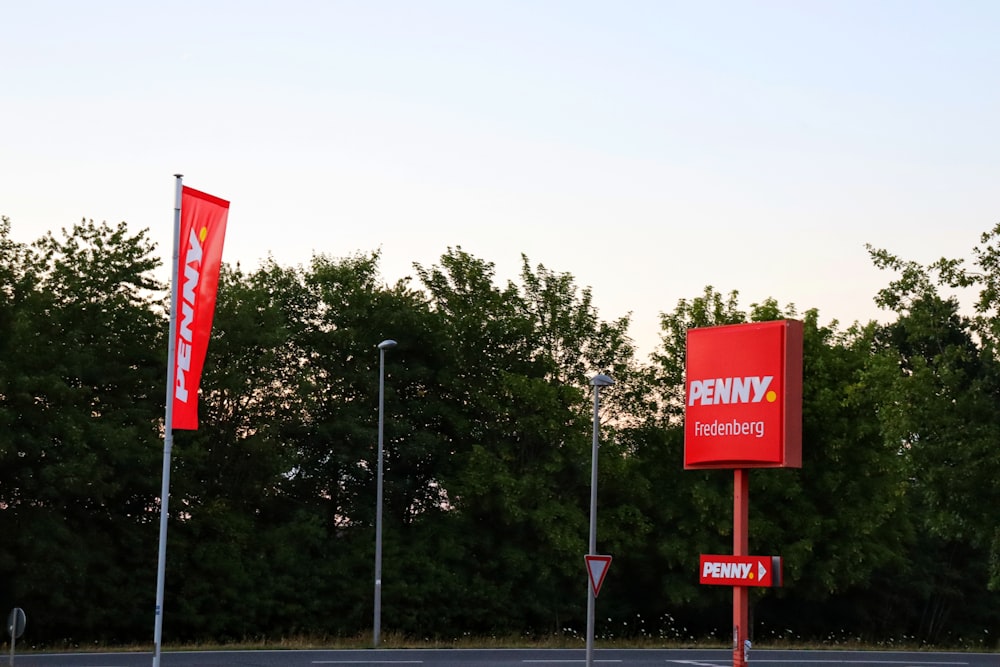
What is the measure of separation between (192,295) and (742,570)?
956 centimetres

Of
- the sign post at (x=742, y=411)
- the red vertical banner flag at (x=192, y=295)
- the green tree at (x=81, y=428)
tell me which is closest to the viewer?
the sign post at (x=742, y=411)

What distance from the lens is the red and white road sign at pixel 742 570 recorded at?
1970cm

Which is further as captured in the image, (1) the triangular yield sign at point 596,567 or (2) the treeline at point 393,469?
(2) the treeline at point 393,469

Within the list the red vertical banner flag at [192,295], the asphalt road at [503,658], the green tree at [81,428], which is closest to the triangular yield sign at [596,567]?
the asphalt road at [503,658]

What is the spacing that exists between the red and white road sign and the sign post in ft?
0.05

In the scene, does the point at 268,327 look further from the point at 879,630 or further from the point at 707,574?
the point at 879,630

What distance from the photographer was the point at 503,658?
32.7 m

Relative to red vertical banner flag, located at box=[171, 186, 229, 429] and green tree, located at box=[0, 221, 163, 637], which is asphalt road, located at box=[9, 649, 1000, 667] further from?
red vertical banner flag, located at box=[171, 186, 229, 429]

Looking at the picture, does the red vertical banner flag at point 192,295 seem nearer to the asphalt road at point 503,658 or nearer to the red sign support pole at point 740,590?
the red sign support pole at point 740,590

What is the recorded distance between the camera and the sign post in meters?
20.0

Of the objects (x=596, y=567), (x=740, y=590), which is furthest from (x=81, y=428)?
(x=740, y=590)

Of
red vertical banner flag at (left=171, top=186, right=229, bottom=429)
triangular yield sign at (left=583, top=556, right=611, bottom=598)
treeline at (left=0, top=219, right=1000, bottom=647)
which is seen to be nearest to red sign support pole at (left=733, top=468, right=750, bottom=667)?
triangular yield sign at (left=583, top=556, right=611, bottom=598)

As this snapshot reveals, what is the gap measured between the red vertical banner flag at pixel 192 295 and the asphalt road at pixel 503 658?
970cm

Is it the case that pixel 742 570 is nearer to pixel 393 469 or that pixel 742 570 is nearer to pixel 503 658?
pixel 503 658
